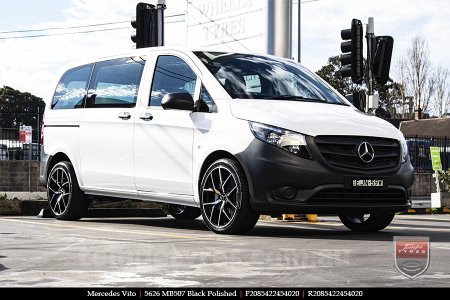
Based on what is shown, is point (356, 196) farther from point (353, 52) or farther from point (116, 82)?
point (353, 52)

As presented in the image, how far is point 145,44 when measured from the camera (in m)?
16.5

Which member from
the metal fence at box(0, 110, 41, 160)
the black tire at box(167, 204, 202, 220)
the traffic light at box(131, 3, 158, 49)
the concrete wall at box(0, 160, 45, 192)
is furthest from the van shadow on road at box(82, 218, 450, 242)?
the concrete wall at box(0, 160, 45, 192)

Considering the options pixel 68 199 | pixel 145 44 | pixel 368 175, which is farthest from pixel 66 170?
pixel 145 44

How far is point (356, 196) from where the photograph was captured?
346 inches

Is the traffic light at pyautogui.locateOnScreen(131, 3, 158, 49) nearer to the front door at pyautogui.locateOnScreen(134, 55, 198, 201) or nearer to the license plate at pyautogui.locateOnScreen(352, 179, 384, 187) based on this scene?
the front door at pyautogui.locateOnScreen(134, 55, 198, 201)

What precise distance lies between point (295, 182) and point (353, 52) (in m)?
7.25

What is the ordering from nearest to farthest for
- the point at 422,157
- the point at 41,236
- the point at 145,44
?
the point at 41,236, the point at 145,44, the point at 422,157

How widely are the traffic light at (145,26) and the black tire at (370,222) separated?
7.32 metres

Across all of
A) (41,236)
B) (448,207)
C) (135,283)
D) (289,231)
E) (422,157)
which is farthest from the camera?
(422,157)

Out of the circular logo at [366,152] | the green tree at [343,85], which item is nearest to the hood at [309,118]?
the circular logo at [366,152]

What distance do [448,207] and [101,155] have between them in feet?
40.4

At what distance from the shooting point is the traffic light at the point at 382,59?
1532cm

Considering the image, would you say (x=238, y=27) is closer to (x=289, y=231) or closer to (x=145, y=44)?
(x=145, y=44)

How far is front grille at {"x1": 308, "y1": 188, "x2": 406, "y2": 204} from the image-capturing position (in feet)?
28.4
